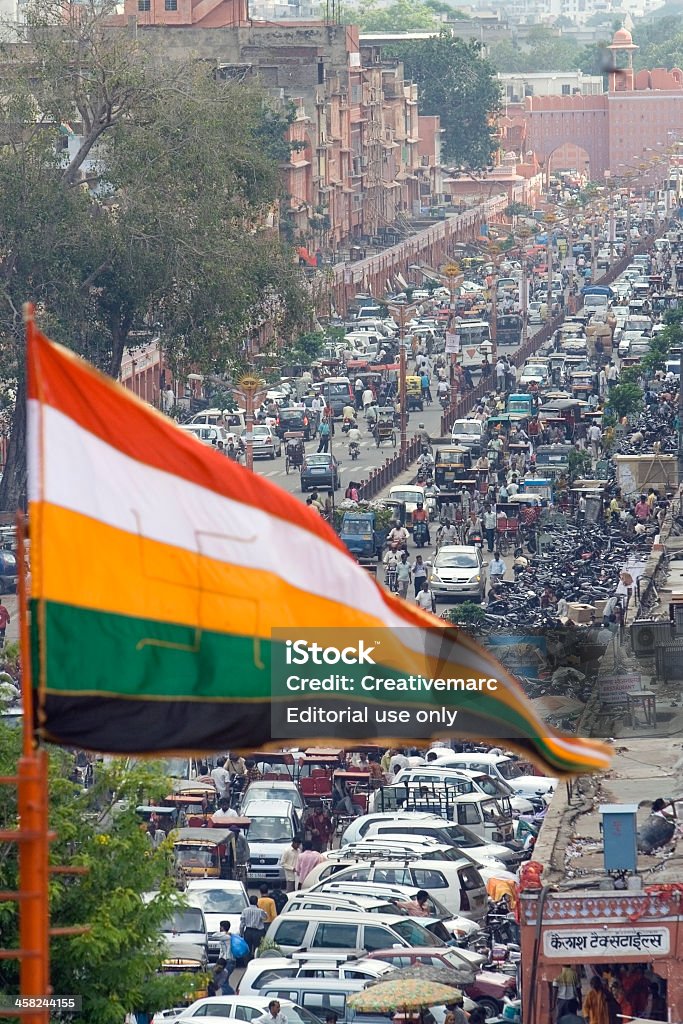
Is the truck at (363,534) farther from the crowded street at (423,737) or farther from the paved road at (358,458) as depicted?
the paved road at (358,458)

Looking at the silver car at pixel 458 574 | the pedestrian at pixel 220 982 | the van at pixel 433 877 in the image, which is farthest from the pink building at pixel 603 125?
the pedestrian at pixel 220 982

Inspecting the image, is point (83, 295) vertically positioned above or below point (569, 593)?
above

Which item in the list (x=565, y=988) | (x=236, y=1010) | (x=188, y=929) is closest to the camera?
(x=565, y=988)

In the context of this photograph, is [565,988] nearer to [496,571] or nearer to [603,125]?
[496,571]

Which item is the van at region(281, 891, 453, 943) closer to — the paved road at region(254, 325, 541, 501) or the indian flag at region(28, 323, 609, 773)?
the indian flag at region(28, 323, 609, 773)

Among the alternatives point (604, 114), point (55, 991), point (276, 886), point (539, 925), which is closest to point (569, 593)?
point (276, 886)

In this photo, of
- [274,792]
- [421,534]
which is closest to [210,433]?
[421,534]

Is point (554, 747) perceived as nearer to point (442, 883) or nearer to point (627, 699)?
point (442, 883)
